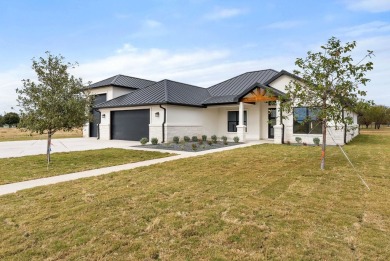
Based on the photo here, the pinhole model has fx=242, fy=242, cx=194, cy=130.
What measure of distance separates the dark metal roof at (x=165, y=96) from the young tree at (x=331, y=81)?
11763 mm

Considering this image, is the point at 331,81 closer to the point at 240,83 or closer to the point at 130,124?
the point at 240,83

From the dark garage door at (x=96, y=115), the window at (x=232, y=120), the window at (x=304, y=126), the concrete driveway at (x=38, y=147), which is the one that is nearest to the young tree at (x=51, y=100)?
the concrete driveway at (x=38, y=147)

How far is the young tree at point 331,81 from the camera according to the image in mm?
8188

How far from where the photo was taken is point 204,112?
22953 mm

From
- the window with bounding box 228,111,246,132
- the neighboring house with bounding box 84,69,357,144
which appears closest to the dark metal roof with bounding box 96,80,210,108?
the neighboring house with bounding box 84,69,357,144

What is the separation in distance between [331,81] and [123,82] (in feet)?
74.8

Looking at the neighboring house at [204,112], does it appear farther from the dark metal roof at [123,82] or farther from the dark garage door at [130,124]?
the dark metal roof at [123,82]

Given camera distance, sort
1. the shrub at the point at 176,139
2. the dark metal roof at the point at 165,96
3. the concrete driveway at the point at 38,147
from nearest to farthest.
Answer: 1. the concrete driveway at the point at 38,147
2. the shrub at the point at 176,139
3. the dark metal roof at the point at 165,96

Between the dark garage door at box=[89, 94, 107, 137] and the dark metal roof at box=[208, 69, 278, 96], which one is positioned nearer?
the dark metal roof at box=[208, 69, 278, 96]

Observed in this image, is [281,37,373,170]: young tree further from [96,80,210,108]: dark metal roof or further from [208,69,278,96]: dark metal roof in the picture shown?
[208,69,278,96]: dark metal roof

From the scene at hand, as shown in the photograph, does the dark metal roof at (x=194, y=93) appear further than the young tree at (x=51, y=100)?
Yes

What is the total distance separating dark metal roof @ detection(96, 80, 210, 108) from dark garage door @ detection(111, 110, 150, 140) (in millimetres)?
941

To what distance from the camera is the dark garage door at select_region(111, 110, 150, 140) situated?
21.0 metres

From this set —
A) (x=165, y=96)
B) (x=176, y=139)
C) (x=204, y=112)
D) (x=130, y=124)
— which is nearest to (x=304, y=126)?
(x=204, y=112)
